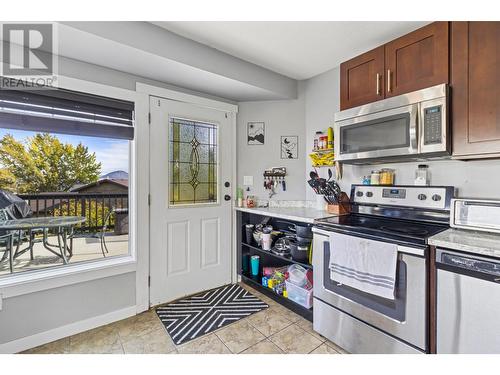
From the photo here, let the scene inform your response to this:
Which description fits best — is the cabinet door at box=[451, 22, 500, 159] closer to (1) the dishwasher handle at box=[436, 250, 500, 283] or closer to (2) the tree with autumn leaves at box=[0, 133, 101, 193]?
(1) the dishwasher handle at box=[436, 250, 500, 283]

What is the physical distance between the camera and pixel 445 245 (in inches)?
47.3

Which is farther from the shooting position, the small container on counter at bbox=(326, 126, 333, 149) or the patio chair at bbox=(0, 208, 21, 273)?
the small container on counter at bbox=(326, 126, 333, 149)

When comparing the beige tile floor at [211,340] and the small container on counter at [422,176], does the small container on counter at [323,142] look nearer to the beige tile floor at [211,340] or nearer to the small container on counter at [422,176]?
the small container on counter at [422,176]

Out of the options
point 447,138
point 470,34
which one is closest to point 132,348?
point 447,138

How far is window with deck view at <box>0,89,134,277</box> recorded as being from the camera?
68.7 inches

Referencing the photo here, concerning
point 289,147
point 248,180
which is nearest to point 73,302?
point 248,180

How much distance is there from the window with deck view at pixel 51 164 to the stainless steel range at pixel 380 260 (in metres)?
1.92

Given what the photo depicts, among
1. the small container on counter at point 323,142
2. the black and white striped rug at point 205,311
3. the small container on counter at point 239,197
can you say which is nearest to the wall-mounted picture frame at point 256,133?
the small container on counter at point 239,197

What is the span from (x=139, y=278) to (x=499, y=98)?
2836mm

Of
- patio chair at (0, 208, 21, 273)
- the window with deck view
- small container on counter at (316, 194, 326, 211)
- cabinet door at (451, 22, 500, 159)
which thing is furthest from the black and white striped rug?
cabinet door at (451, 22, 500, 159)

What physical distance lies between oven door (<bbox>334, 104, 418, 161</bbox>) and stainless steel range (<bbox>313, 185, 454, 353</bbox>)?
0.38m

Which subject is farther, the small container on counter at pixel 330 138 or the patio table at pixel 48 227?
the small container on counter at pixel 330 138

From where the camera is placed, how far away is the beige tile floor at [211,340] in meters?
1.66

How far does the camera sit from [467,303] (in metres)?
1.14
